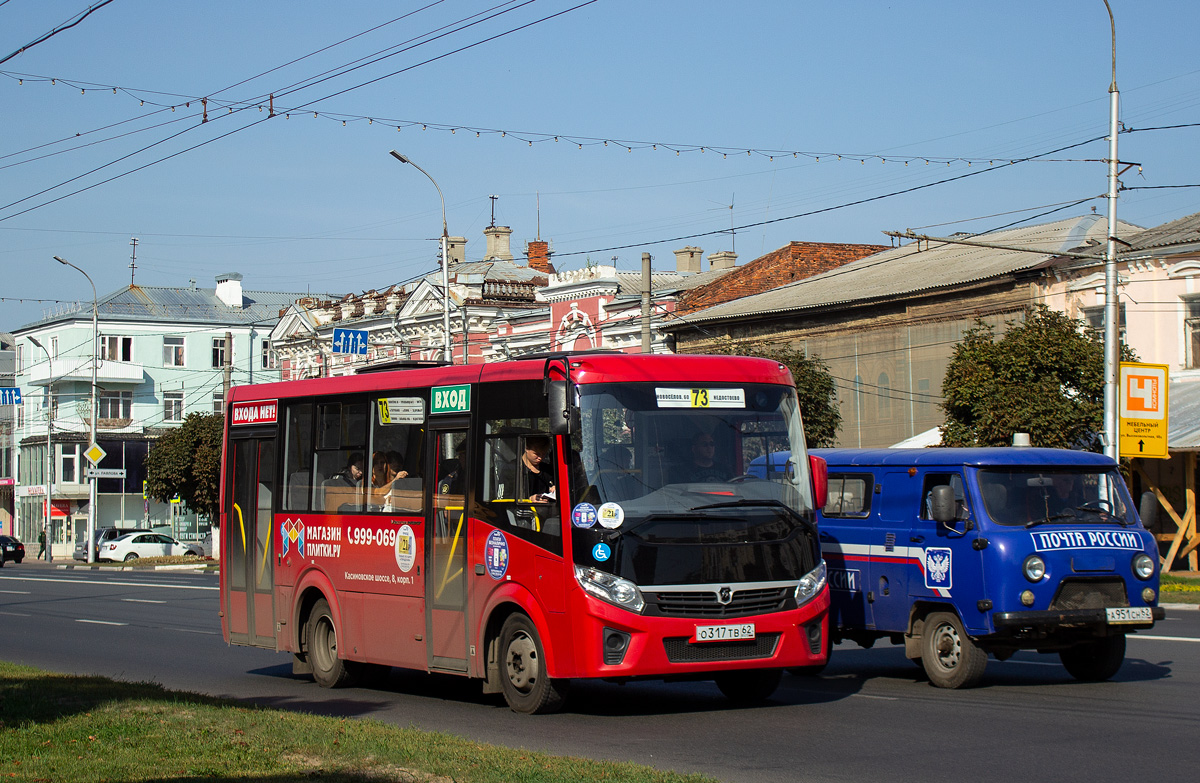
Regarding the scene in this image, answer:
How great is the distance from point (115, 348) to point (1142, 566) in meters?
69.7

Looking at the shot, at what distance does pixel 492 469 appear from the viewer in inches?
450

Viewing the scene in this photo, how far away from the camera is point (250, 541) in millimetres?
14695

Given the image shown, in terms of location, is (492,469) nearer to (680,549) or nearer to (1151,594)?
(680,549)

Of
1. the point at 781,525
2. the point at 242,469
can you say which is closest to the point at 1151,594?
the point at 781,525

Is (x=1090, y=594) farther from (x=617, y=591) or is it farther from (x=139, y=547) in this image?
(x=139, y=547)

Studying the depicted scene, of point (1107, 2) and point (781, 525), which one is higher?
point (1107, 2)

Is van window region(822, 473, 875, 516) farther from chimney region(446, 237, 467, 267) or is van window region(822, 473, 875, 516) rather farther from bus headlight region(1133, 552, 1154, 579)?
chimney region(446, 237, 467, 267)

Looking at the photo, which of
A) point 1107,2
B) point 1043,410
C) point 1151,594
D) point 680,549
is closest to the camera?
point 680,549

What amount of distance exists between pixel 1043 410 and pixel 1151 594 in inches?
594

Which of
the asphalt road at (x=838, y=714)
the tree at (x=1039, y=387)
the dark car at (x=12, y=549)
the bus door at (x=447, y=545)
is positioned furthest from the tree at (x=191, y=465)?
the bus door at (x=447, y=545)

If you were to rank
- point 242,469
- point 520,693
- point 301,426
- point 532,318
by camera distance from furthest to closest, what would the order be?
1. point 532,318
2. point 242,469
3. point 301,426
4. point 520,693

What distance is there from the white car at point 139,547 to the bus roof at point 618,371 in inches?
1837

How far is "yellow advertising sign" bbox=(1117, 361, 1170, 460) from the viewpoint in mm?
22969

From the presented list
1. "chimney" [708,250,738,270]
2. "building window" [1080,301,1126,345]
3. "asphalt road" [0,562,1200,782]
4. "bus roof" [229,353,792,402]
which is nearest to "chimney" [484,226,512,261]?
"chimney" [708,250,738,270]
